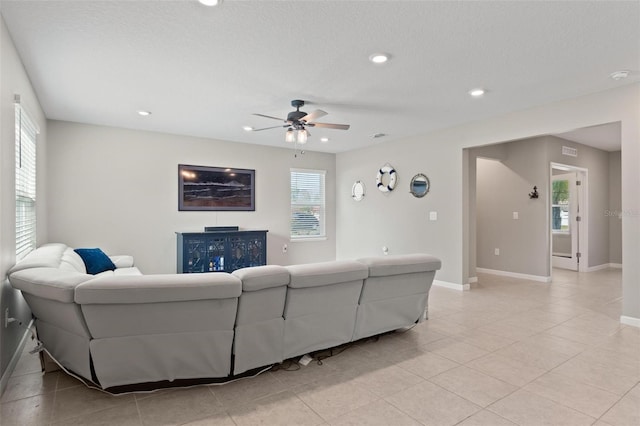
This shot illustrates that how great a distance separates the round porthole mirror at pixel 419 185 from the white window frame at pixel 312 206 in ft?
7.06

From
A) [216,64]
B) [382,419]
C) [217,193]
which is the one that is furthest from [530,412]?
[217,193]

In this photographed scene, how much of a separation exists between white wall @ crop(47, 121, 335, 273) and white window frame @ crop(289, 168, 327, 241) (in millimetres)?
429

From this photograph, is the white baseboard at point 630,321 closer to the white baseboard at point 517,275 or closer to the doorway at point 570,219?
the white baseboard at point 517,275

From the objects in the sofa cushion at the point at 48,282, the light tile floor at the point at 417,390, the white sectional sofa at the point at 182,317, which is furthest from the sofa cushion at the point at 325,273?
the sofa cushion at the point at 48,282

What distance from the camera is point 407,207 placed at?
20.6 feet

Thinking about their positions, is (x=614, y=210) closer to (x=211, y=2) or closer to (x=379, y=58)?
(x=379, y=58)

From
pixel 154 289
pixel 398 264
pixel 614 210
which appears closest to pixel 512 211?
pixel 614 210

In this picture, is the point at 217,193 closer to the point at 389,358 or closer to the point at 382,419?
the point at 389,358

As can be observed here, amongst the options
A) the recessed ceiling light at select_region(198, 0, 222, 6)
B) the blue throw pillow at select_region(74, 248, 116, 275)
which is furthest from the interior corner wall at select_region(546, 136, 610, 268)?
the blue throw pillow at select_region(74, 248, 116, 275)

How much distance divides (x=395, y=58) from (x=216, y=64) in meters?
1.58

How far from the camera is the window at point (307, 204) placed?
7297mm

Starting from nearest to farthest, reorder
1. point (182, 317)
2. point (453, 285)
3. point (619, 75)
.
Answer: point (182, 317) < point (619, 75) < point (453, 285)

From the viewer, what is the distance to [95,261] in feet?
14.6

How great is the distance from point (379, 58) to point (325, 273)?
1869 millimetres
